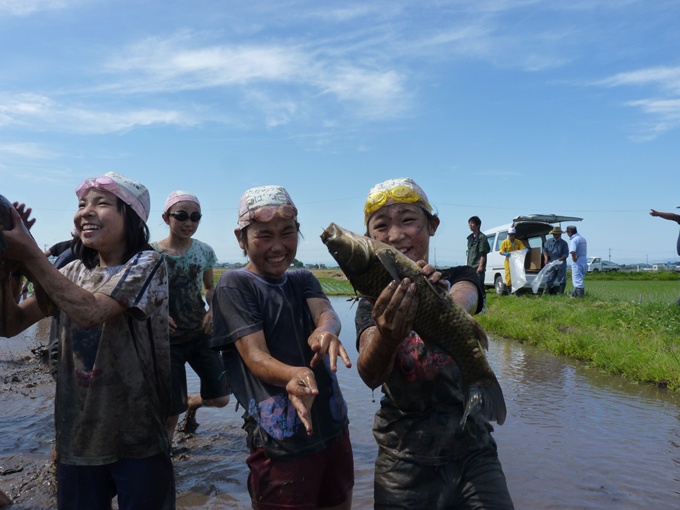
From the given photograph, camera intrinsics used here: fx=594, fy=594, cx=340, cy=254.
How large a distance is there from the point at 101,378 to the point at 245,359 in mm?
617

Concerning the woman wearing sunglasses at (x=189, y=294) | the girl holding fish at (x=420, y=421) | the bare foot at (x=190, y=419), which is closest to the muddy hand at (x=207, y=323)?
the woman wearing sunglasses at (x=189, y=294)

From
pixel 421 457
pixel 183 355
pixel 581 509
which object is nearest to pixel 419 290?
pixel 421 457

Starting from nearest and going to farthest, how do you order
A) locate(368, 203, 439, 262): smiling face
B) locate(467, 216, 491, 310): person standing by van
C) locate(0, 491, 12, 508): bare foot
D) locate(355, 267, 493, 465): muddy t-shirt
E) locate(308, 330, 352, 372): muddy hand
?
locate(308, 330, 352, 372): muddy hand → locate(355, 267, 493, 465): muddy t-shirt → locate(368, 203, 439, 262): smiling face → locate(0, 491, 12, 508): bare foot → locate(467, 216, 491, 310): person standing by van

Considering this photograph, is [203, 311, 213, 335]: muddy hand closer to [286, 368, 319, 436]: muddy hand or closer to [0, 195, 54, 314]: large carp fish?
[0, 195, 54, 314]: large carp fish

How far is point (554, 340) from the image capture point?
10.1 metres

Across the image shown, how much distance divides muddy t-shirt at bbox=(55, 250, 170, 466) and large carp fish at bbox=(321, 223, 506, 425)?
3.04 ft

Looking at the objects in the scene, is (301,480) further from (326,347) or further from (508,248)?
(508,248)

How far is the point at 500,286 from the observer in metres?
19.3

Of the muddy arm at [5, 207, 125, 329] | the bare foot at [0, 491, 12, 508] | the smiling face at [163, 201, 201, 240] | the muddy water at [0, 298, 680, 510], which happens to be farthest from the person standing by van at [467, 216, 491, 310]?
the muddy arm at [5, 207, 125, 329]

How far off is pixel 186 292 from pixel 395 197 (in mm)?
3017

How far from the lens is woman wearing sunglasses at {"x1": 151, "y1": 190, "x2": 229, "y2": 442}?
511cm

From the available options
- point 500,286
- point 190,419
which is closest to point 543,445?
point 190,419

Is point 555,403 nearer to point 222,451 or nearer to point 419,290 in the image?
point 222,451

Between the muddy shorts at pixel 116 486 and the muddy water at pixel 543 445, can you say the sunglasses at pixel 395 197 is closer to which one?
the muddy water at pixel 543 445
